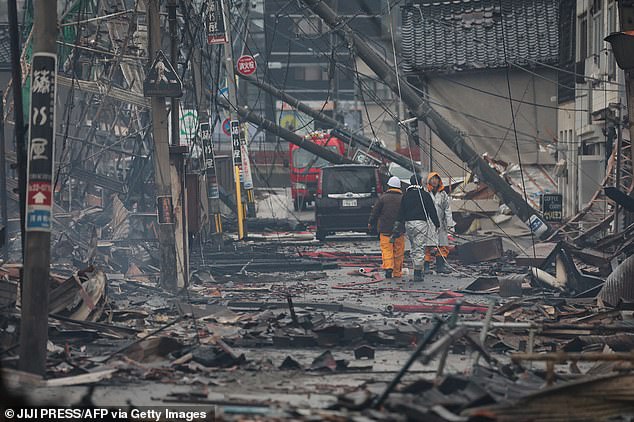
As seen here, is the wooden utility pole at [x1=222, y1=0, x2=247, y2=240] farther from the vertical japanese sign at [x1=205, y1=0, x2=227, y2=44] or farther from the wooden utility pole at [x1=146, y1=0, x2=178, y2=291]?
the wooden utility pole at [x1=146, y1=0, x2=178, y2=291]

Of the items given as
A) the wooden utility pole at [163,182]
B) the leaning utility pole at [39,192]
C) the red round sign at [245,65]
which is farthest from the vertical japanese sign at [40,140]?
the red round sign at [245,65]

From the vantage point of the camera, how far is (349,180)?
3155 cm

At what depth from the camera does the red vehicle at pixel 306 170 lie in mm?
46381

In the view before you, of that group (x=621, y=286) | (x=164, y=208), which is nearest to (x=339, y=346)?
(x=621, y=286)

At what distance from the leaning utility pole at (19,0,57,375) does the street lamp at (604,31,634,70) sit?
27.4 feet

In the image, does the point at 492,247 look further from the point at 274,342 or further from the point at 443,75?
the point at 443,75

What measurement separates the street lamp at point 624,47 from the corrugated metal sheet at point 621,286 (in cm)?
286

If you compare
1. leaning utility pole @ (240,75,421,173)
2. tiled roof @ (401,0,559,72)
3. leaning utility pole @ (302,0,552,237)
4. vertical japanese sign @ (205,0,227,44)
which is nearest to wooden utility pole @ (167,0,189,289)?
vertical japanese sign @ (205,0,227,44)

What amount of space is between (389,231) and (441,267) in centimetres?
181

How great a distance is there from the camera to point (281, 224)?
117 ft

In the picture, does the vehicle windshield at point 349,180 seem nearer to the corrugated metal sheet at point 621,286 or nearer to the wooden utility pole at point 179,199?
the wooden utility pole at point 179,199

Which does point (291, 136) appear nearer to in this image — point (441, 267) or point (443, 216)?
point (443, 216)

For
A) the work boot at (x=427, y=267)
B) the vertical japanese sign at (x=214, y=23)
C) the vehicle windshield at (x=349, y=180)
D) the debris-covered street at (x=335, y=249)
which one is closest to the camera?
the debris-covered street at (x=335, y=249)

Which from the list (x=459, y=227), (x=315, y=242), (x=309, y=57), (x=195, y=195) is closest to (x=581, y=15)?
(x=459, y=227)
